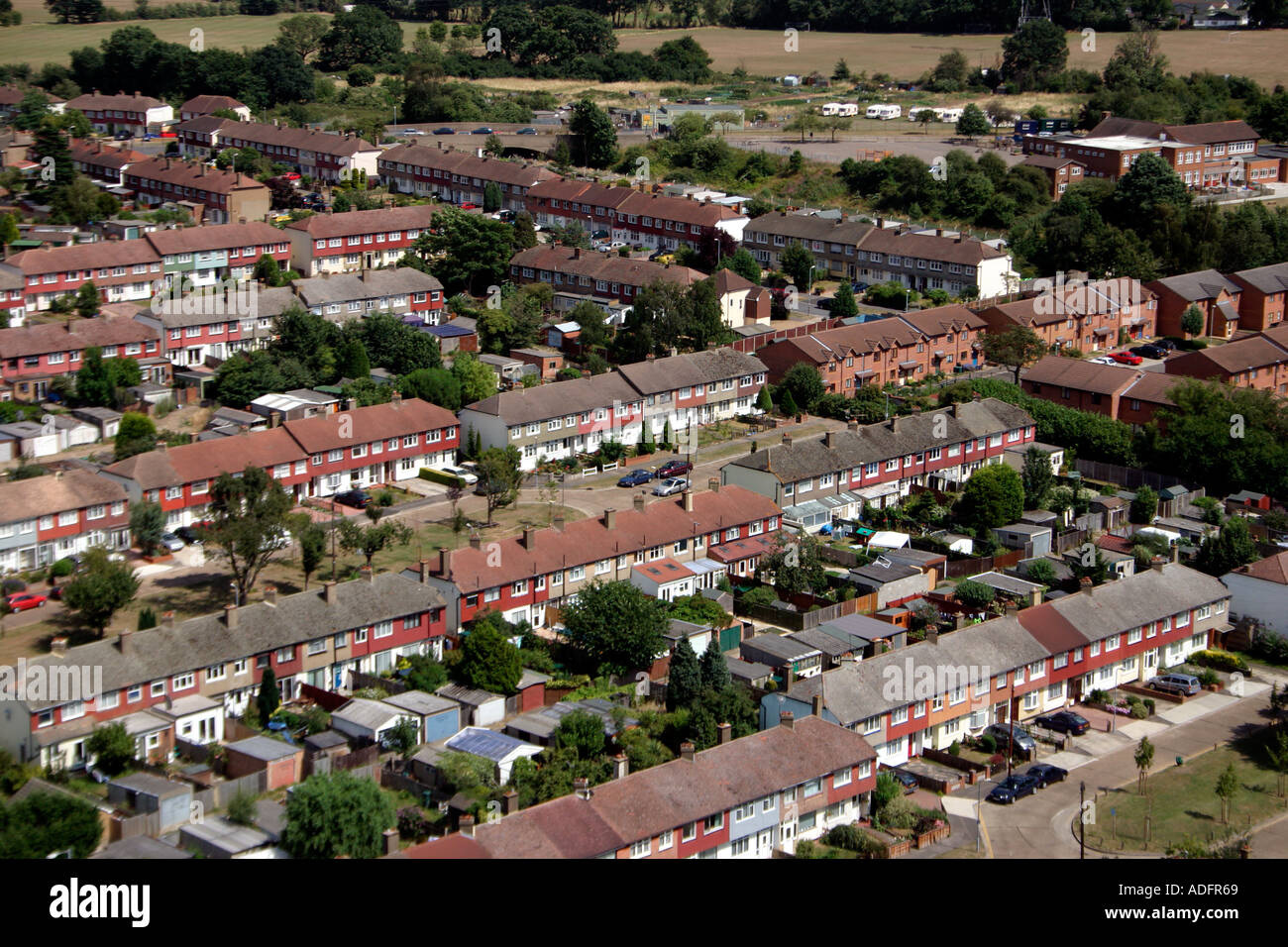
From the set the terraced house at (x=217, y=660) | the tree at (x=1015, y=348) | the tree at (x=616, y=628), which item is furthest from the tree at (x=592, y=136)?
the tree at (x=616, y=628)

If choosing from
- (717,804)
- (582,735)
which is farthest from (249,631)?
(717,804)

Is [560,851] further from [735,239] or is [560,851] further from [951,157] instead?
[951,157]

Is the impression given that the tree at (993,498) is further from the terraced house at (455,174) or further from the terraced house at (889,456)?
the terraced house at (455,174)

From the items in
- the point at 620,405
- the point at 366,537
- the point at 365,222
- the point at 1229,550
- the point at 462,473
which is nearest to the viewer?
the point at 366,537

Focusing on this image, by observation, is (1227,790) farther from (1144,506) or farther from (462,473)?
(462,473)

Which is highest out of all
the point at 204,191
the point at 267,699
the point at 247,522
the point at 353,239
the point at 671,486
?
the point at 204,191
